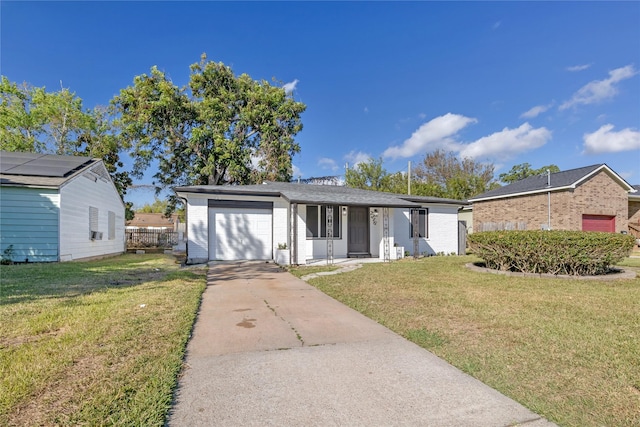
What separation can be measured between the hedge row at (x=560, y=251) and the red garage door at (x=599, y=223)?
11968mm


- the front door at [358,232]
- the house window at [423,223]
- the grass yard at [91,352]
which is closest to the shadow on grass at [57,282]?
the grass yard at [91,352]

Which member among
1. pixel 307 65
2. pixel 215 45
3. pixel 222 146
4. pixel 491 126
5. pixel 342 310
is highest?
pixel 215 45

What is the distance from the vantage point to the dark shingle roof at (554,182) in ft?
56.6

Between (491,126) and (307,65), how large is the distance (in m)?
15.6

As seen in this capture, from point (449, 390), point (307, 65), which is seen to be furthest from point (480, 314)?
point (307, 65)

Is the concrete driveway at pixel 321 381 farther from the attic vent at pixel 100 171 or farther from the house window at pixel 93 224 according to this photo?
the attic vent at pixel 100 171

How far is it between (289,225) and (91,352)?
7.92m

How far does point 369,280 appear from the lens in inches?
301

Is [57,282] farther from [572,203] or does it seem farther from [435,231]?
[572,203]

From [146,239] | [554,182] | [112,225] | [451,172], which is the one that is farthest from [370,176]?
[112,225]

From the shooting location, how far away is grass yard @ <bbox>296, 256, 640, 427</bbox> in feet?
7.88

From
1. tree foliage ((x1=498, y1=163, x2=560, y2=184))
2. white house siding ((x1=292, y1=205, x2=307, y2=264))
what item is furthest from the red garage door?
tree foliage ((x1=498, y1=163, x2=560, y2=184))

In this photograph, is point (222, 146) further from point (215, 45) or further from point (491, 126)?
point (491, 126)

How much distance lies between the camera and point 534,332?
383cm
